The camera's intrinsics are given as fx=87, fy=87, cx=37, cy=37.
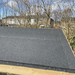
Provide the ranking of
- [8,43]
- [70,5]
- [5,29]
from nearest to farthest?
[8,43], [5,29], [70,5]

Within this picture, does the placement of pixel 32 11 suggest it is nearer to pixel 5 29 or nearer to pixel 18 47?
pixel 5 29

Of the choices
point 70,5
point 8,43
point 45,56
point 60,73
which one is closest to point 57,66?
point 60,73

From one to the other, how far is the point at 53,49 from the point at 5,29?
59.4 inches

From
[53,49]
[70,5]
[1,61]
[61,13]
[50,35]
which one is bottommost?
[1,61]

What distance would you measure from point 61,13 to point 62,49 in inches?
193

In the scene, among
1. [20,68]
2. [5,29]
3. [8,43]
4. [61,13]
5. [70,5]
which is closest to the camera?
[20,68]

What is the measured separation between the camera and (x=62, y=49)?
1854mm

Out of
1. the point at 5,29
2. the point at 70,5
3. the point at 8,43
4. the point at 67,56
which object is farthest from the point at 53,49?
the point at 70,5

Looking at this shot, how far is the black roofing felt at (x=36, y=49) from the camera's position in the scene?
5.30ft

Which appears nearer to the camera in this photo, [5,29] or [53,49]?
[53,49]

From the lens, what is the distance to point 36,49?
1.88 m

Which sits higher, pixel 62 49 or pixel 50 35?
pixel 50 35

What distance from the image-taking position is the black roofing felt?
162 cm

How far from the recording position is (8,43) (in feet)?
6.81
